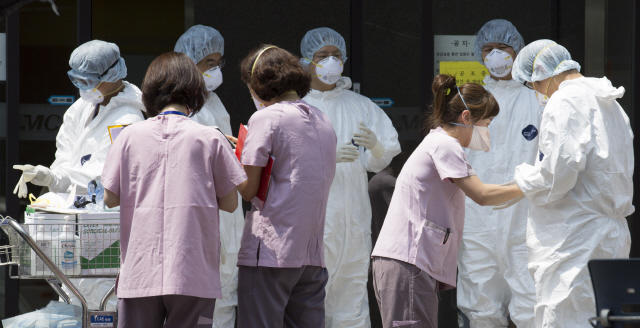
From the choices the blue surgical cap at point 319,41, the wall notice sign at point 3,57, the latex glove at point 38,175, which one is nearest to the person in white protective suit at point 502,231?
the blue surgical cap at point 319,41

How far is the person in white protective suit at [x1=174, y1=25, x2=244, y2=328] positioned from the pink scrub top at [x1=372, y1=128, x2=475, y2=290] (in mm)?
1607

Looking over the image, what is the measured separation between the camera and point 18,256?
302 cm

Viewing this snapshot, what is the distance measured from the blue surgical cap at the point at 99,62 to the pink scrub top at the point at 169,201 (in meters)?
1.29

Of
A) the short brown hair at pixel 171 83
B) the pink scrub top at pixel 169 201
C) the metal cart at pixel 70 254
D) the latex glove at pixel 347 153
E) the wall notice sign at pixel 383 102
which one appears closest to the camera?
the pink scrub top at pixel 169 201

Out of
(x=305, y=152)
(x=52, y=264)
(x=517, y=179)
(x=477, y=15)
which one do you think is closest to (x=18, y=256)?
(x=52, y=264)

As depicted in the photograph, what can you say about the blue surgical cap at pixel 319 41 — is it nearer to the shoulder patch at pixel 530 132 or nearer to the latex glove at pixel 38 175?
the shoulder patch at pixel 530 132

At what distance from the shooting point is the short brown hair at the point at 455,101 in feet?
9.79

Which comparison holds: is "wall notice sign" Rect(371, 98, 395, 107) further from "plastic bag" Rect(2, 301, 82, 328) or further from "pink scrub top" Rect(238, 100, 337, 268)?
"plastic bag" Rect(2, 301, 82, 328)

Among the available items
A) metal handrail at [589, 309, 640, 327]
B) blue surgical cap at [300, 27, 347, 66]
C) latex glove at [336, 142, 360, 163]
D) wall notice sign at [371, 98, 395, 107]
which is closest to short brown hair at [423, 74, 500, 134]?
metal handrail at [589, 309, 640, 327]

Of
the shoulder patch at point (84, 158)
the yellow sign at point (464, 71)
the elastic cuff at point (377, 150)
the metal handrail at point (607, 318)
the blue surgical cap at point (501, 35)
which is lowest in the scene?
the metal handrail at point (607, 318)

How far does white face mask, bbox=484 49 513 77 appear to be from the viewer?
4.61m

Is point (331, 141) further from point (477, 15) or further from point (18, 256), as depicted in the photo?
point (477, 15)

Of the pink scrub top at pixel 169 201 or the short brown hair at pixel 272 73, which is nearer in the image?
the pink scrub top at pixel 169 201

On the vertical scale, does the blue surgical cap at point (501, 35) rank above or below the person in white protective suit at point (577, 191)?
above
